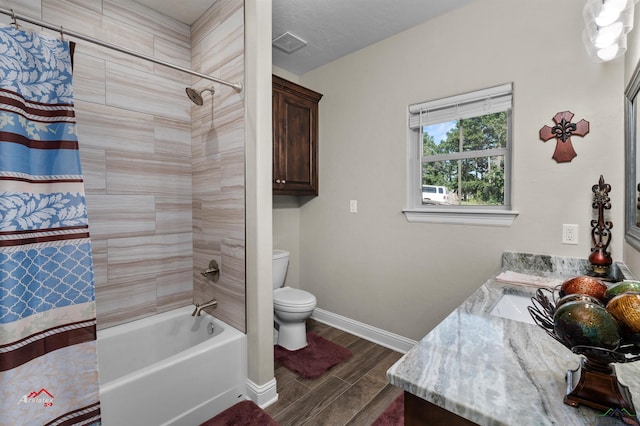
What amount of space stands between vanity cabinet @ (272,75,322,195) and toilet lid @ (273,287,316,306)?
0.90m

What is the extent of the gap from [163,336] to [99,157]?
1.30 metres

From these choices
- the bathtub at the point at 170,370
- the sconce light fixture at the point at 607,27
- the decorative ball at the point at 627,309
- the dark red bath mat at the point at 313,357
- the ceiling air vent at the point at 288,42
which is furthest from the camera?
the ceiling air vent at the point at 288,42

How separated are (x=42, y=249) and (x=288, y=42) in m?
2.29

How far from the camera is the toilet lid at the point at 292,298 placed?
2.41m

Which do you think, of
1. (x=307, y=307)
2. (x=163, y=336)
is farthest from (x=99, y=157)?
(x=307, y=307)

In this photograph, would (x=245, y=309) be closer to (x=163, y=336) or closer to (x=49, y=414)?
(x=163, y=336)

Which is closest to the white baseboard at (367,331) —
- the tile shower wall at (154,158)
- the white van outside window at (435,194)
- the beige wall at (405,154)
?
the beige wall at (405,154)

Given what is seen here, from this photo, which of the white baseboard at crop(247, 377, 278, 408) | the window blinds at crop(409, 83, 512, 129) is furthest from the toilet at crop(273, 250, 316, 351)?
the window blinds at crop(409, 83, 512, 129)

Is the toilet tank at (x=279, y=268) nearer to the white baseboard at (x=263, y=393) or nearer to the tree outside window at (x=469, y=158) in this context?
the white baseboard at (x=263, y=393)

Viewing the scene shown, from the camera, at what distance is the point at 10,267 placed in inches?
41.9

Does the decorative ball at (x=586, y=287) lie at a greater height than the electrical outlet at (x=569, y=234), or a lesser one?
lesser

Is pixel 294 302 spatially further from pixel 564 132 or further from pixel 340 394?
pixel 564 132

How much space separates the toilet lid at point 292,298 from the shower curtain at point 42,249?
1350 millimetres

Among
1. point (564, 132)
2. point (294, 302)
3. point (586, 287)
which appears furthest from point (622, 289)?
point (294, 302)
